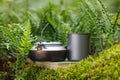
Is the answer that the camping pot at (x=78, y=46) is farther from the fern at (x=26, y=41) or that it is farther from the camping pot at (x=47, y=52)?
the fern at (x=26, y=41)

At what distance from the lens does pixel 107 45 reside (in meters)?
2.73

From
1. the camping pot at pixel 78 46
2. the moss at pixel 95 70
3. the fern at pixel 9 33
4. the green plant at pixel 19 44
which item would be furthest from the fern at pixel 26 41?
the camping pot at pixel 78 46

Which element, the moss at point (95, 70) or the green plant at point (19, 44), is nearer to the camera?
the moss at point (95, 70)

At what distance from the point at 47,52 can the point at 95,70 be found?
0.57 meters

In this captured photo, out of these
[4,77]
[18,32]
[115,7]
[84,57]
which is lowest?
[4,77]

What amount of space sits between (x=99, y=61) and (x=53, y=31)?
1.05 m

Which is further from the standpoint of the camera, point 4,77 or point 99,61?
point 4,77

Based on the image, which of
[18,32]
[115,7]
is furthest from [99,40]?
[115,7]

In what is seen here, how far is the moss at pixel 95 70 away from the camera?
2094 mm

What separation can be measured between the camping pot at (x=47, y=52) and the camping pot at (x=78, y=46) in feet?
0.27

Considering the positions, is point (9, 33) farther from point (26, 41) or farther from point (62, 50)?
point (62, 50)

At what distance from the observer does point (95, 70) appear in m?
2.13

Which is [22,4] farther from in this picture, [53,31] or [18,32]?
[18,32]

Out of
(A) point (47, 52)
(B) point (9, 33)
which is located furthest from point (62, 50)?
(B) point (9, 33)
